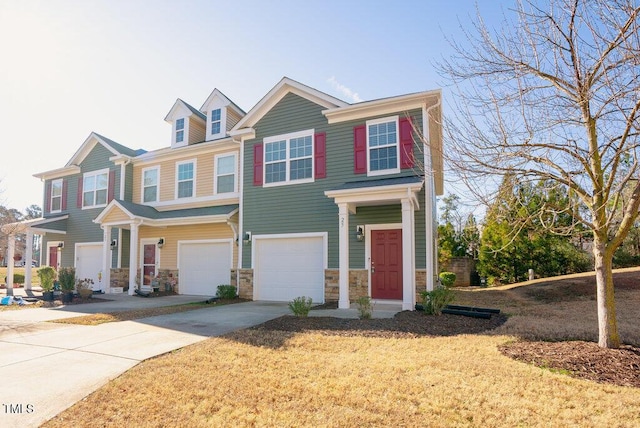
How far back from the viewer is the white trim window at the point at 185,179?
1495 centimetres

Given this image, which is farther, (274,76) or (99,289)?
(99,289)

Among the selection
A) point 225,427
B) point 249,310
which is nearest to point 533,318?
point 249,310

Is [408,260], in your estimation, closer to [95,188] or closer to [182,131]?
[182,131]

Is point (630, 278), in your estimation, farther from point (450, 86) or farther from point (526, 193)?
point (450, 86)

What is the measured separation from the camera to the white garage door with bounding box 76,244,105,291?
A: 16.7 meters

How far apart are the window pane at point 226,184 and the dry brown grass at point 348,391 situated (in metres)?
8.74

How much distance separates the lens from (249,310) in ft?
32.4

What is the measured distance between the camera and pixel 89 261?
1703 cm

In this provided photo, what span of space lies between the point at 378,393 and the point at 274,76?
37.3ft

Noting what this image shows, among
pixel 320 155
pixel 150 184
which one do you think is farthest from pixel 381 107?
pixel 150 184

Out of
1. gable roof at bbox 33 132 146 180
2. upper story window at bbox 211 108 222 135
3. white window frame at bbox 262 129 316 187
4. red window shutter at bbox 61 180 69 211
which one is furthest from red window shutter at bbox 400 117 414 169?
red window shutter at bbox 61 180 69 211

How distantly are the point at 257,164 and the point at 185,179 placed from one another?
4050mm

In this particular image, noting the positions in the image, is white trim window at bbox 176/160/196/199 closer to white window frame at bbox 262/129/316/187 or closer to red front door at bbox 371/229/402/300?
white window frame at bbox 262/129/316/187

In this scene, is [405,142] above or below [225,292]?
above
